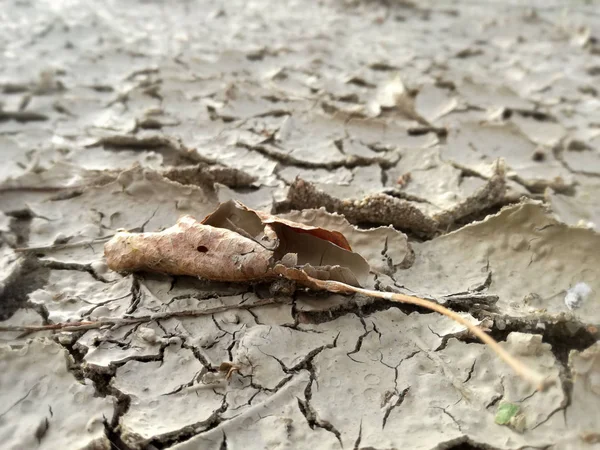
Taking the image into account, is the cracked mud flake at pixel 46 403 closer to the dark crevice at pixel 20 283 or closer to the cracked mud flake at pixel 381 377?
the dark crevice at pixel 20 283

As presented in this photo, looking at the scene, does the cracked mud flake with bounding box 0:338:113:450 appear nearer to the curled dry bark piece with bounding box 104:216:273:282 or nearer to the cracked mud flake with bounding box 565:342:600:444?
the curled dry bark piece with bounding box 104:216:273:282


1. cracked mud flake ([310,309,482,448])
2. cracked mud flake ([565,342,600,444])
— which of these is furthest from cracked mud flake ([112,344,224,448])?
cracked mud flake ([565,342,600,444])

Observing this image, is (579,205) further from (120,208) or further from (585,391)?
(120,208)

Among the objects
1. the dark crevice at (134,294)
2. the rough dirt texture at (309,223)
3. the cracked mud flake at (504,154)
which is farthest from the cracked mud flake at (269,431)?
the cracked mud flake at (504,154)

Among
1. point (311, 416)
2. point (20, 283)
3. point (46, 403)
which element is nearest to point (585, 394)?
point (311, 416)

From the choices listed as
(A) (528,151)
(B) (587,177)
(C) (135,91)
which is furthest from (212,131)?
Result: (B) (587,177)

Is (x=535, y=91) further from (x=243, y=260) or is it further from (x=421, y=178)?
(x=243, y=260)
